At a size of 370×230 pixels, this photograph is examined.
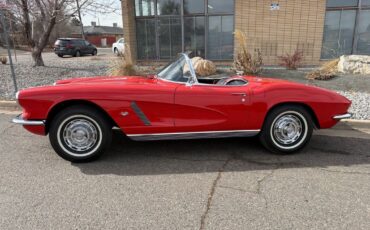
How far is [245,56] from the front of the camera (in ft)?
29.0

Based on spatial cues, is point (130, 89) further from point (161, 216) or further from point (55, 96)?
point (161, 216)

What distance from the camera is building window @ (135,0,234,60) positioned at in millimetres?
12438

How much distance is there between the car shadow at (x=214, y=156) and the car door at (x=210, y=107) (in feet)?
1.42

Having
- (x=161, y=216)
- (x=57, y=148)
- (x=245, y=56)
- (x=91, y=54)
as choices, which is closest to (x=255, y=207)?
(x=161, y=216)

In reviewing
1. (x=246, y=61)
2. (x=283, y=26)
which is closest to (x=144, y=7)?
(x=283, y=26)

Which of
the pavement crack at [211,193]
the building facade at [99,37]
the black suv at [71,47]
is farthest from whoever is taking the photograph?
the building facade at [99,37]

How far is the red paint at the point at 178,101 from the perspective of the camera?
3.42 m

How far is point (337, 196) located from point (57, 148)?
3.16m

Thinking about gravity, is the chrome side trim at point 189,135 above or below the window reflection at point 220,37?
below

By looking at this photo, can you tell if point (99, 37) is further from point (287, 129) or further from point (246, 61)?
point (287, 129)

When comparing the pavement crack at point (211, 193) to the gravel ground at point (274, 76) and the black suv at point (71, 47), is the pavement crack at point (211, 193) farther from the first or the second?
the black suv at point (71, 47)

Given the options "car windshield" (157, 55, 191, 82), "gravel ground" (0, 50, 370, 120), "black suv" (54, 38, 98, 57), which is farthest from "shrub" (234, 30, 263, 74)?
"black suv" (54, 38, 98, 57)

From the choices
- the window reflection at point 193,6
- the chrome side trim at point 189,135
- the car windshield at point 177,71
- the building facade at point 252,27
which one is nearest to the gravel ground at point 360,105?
the chrome side trim at point 189,135

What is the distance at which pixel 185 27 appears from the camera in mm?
12789
